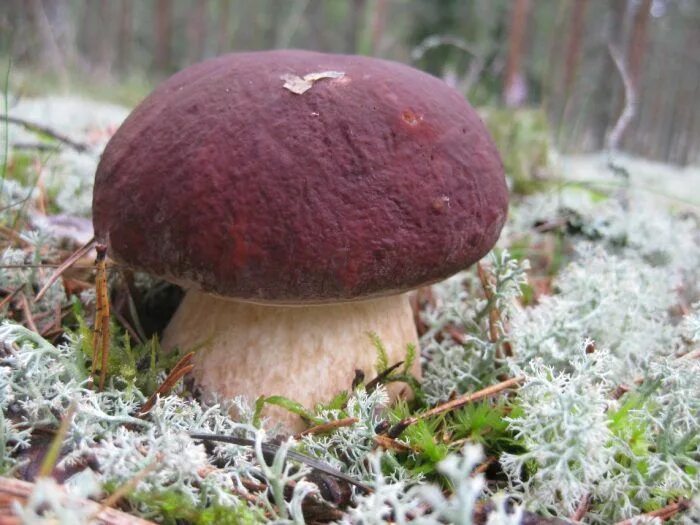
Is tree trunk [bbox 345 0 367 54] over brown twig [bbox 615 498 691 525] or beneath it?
over

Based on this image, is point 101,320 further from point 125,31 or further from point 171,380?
point 125,31

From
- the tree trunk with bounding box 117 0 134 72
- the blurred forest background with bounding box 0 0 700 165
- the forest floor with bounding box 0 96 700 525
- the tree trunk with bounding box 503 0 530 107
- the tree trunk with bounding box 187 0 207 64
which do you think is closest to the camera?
the forest floor with bounding box 0 96 700 525

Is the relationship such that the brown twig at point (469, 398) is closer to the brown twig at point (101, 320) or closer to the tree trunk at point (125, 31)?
the brown twig at point (101, 320)

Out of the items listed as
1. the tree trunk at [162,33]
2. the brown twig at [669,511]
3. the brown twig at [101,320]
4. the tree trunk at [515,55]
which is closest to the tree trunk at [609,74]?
the tree trunk at [515,55]

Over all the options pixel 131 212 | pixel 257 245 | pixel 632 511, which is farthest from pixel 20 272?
pixel 632 511

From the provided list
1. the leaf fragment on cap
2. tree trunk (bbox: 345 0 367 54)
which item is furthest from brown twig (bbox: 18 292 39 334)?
tree trunk (bbox: 345 0 367 54)

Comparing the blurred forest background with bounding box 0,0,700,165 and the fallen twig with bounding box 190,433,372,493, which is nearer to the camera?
the fallen twig with bounding box 190,433,372,493

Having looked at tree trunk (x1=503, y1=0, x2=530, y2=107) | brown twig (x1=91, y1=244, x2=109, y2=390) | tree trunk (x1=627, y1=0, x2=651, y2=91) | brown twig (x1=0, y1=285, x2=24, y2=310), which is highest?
tree trunk (x1=627, y1=0, x2=651, y2=91)

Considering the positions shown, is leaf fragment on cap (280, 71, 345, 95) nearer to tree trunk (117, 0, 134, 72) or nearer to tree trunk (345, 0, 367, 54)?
tree trunk (345, 0, 367, 54)
